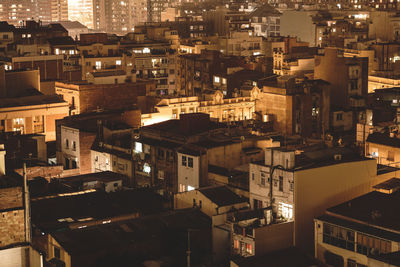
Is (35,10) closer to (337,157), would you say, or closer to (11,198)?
(337,157)

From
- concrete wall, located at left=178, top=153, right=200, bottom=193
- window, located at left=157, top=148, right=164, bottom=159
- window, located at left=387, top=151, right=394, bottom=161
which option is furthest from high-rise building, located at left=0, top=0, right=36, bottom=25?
window, located at left=387, top=151, right=394, bottom=161

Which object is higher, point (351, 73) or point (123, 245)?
point (351, 73)

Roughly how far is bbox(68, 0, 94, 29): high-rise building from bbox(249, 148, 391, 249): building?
14760cm

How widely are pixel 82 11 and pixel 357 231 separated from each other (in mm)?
159433

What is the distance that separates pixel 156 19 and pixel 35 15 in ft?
100

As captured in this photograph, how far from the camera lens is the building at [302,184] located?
3553 cm

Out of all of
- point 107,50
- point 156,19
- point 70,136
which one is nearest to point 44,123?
point 70,136

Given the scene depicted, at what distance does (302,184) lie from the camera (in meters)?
35.6

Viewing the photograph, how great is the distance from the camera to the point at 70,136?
53781 millimetres

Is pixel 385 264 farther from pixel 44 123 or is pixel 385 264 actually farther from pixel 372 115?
pixel 44 123

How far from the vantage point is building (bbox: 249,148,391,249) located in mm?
35531

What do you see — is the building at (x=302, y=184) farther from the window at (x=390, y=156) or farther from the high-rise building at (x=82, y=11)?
the high-rise building at (x=82, y=11)

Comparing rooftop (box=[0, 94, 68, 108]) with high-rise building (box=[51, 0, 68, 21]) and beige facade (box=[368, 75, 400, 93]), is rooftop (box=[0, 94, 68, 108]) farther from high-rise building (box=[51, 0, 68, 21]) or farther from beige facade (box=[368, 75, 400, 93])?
high-rise building (box=[51, 0, 68, 21])

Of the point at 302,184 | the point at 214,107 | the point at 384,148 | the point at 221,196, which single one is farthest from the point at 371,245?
the point at 214,107
